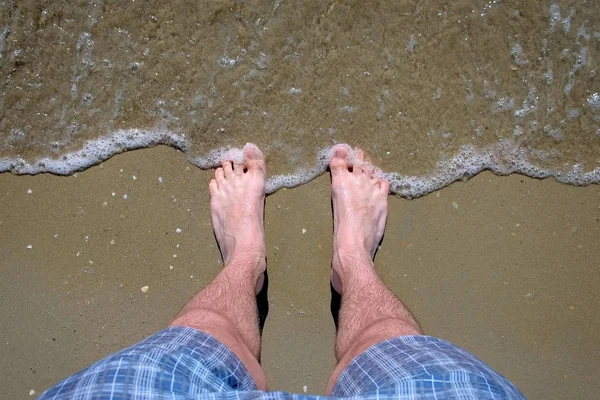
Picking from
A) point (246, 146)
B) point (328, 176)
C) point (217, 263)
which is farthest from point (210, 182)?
point (328, 176)

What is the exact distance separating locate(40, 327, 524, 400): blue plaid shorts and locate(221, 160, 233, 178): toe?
769mm

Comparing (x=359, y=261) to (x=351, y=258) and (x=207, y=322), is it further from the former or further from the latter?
(x=207, y=322)

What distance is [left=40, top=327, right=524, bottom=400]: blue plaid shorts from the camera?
4.15 feet

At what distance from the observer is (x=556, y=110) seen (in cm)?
219

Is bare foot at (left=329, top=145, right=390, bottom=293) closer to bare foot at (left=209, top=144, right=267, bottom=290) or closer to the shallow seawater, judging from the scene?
the shallow seawater

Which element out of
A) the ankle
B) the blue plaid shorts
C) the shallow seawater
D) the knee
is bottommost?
the blue plaid shorts

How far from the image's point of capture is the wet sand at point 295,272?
2088 millimetres

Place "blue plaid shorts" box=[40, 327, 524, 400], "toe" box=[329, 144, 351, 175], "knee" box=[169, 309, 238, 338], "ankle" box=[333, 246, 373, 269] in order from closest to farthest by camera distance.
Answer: "blue plaid shorts" box=[40, 327, 524, 400] < "knee" box=[169, 309, 238, 338] < "ankle" box=[333, 246, 373, 269] < "toe" box=[329, 144, 351, 175]

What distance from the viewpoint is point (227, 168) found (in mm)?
2193

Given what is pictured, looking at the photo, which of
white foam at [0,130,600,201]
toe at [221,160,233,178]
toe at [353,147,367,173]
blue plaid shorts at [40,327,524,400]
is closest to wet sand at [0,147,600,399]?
white foam at [0,130,600,201]

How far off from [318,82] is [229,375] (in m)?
1.28

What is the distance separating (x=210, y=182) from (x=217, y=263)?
1.18ft

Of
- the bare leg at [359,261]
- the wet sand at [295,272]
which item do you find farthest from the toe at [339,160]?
the wet sand at [295,272]

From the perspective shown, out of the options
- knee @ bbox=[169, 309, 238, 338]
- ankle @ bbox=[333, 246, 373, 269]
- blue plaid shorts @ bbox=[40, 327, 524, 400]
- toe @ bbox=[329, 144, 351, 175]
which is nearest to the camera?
blue plaid shorts @ bbox=[40, 327, 524, 400]
